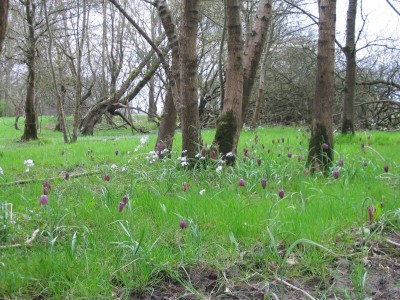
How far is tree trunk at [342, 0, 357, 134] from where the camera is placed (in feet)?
31.8

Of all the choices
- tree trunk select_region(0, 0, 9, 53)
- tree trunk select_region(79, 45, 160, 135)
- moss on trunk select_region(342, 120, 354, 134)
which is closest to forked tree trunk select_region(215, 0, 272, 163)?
tree trunk select_region(0, 0, 9, 53)

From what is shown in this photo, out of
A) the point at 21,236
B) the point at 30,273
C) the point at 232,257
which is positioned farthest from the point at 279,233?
the point at 21,236

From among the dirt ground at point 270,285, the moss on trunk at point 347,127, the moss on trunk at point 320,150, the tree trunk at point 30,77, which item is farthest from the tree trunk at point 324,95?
the tree trunk at point 30,77

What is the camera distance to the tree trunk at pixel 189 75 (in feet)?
16.4

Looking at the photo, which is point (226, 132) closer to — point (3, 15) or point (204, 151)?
point (204, 151)

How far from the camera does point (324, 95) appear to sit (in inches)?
191

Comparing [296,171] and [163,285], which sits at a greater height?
[296,171]

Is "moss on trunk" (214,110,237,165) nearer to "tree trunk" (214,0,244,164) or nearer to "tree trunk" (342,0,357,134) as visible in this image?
"tree trunk" (214,0,244,164)

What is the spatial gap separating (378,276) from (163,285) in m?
1.22

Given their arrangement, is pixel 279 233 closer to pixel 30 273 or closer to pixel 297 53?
pixel 30 273

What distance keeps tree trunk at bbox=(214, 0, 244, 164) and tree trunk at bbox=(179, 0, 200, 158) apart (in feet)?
1.05

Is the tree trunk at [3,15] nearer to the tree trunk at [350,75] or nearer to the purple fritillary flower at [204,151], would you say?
the purple fritillary flower at [204,151]

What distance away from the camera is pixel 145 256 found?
93.1 inches

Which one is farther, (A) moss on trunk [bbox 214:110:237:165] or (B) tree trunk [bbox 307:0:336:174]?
(A) moss on trunk [bbox 214:110:237:165]
